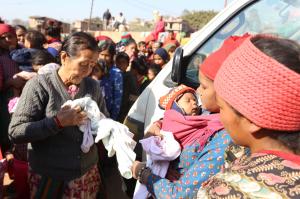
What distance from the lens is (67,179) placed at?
7.75 feet

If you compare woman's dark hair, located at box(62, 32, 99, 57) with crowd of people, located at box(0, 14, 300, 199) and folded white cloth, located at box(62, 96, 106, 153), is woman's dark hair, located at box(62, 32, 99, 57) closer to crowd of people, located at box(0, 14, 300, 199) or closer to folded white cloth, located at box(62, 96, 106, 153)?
crowd of people, located at box(0, 14, 300, 199)

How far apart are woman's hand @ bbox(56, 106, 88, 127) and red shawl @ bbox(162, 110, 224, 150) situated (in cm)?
57

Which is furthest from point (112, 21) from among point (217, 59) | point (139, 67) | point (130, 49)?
point (217, 59)

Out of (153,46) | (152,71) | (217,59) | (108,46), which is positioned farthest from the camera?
Result: (153,46)

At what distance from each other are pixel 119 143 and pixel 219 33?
1.40 meters

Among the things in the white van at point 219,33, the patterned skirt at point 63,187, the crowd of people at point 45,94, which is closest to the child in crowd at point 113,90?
the crowd of people at point 45,94

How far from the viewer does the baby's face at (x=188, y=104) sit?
2203 mm

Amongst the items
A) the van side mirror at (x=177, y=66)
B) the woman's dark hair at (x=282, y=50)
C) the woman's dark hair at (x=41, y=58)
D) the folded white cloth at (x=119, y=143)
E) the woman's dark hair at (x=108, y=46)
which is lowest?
the folded white cloth at (x=119, y=143)

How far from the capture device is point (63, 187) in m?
2.38

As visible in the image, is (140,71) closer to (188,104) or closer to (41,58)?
(41,58)

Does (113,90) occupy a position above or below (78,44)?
below

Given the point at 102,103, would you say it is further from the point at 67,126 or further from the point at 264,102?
the point at 264,102

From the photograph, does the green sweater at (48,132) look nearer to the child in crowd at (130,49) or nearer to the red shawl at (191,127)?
the red shawl at (191,127)

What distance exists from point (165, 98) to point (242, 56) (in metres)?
1.24
